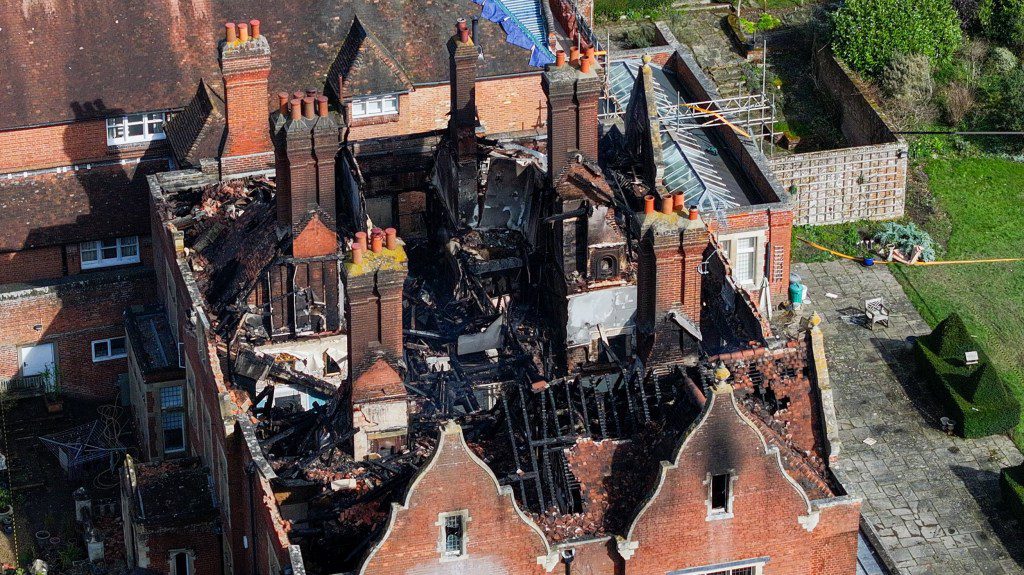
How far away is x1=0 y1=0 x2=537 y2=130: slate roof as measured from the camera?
235ft

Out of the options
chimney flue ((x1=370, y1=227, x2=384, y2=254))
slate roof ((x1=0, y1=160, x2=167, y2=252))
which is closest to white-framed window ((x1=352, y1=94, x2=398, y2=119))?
slate roof ((x1=0, y1=160, x2=167, y2=252))

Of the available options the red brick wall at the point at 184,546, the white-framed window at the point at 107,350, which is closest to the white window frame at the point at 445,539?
the red brick wall at the point at 184,546

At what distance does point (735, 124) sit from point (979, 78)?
16013mm

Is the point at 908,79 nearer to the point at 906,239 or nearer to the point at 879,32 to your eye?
the point at 879,32

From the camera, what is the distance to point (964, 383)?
70.6m

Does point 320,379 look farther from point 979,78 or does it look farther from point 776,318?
point 979,78

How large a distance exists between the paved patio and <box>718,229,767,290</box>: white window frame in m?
3.86

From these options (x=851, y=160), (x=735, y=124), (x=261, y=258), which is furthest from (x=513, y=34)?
(x=261, y=258)

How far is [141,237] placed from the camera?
73625 millimetres

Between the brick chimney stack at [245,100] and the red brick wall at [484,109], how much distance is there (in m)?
6.26

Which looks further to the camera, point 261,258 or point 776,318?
point 776,318

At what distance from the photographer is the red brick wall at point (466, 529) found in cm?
4725

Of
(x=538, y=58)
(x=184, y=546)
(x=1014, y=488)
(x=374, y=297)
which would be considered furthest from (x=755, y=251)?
(x=374, y=297)

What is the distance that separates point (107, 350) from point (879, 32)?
3229cm
